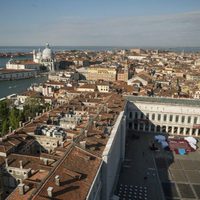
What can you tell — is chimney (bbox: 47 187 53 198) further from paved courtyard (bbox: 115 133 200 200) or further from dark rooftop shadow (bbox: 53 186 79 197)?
paved courtyard (bbox: 115 133 200 200)

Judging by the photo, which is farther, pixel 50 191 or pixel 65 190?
pixel 65 190

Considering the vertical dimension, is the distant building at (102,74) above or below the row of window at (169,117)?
above

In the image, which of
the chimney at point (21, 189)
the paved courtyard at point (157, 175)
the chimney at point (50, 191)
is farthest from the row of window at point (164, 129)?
the chimney at point (50, 191)

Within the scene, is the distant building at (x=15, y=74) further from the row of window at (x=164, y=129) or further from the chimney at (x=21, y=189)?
the chimney at (x=21, y=189)

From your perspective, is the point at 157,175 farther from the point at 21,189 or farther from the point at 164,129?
the point at 21,189

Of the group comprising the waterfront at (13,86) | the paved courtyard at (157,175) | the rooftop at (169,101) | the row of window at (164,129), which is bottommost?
the waterfront at (13,86)

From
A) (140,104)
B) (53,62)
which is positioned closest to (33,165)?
(140,104)

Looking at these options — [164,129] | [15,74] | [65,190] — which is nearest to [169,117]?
[164,129]

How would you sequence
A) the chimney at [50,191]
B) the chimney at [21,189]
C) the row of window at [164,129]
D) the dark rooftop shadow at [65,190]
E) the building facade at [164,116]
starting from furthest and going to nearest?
the row of window at [164,129] < the building facade at [164,116] < the chimney at [21,189] < the dark rooftop shadow at [65,190] < the chimney at [50,191]

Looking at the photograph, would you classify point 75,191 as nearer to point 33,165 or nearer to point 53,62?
point 33,165
